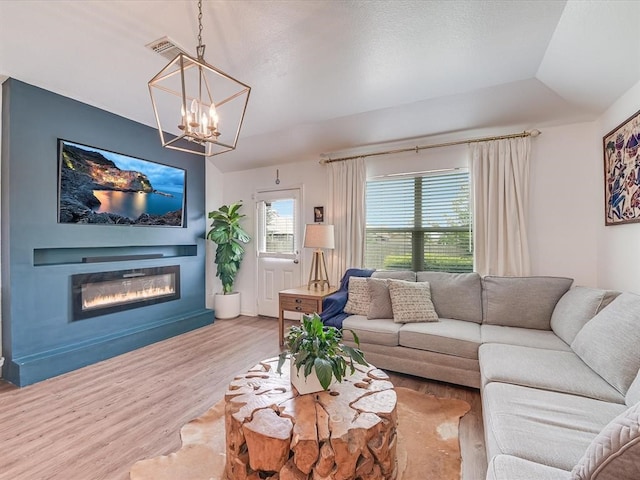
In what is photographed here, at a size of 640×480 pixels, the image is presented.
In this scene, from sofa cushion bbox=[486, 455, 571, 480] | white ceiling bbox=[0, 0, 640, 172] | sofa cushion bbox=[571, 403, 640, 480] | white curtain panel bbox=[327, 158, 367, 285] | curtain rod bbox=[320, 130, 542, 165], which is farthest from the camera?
white curtain panel bbox=[327, 158, 367, 285]

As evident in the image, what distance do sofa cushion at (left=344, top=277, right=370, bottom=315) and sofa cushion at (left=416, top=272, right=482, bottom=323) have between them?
683 millimetres

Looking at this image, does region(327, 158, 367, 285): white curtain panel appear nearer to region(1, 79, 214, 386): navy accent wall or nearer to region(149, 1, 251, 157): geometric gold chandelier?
region(149, 1, 251, 157): geometric gold chandelier

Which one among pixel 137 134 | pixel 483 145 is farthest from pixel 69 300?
pixel 483 145

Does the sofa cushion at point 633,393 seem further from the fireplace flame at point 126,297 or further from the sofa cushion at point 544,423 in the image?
the fireplace flame at point 126,297

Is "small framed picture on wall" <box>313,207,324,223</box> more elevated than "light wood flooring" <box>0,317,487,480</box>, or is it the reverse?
"small framed picture on wall" <box>313,207,324,223</box>

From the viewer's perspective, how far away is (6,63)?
243cm

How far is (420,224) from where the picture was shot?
366 centimetres

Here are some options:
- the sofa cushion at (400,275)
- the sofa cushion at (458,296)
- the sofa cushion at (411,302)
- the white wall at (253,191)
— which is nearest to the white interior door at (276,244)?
the white wall at (253,191)

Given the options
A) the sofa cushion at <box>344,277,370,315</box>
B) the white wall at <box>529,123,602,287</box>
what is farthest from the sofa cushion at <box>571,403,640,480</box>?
the white wall at <box>529,123,602,287</box>

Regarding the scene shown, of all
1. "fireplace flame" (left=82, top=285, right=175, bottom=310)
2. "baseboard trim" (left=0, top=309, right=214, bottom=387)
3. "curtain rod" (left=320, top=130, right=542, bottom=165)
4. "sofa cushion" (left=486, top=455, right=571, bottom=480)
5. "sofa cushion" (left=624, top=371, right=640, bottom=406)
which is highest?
"curtain rod" (left=320, top=130, right=542, bottom=165)

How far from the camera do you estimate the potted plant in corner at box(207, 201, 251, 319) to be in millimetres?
4508

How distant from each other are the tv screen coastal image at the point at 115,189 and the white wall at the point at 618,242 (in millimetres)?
4834

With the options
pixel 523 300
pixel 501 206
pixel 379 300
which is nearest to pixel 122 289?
pixel 379 300

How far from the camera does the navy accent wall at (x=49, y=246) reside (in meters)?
2.62
